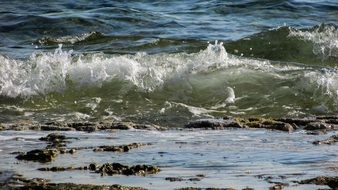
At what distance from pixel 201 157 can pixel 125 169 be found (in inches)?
31.2

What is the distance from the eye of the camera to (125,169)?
Result: 186 inches

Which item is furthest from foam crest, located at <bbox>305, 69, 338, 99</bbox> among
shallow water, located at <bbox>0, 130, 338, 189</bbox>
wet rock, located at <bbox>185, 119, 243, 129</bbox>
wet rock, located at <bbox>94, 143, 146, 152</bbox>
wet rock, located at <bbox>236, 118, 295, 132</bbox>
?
wet rock, located at <bbox>94, 143, 146, 152</bbox>

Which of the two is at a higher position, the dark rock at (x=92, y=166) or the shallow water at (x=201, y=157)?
the dark rock at (x=92, y=166)

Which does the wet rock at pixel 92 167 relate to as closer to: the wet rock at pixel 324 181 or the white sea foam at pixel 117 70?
the wet rock at pixel 324 181

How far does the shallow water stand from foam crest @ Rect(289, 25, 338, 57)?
240 inches

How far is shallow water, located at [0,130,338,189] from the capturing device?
4.52 meters

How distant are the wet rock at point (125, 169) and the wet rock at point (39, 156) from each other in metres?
0.49

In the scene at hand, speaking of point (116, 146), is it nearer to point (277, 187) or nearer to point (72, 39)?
point (277, 187)

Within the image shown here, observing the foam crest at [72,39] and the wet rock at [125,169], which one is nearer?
the wet rock at [125,169]

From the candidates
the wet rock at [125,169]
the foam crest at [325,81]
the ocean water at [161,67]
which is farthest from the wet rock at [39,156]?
the foam crest at [325,81]

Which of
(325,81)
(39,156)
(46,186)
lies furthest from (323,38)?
(46,186)

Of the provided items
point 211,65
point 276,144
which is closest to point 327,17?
point 211,65

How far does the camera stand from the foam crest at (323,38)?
12.8 m

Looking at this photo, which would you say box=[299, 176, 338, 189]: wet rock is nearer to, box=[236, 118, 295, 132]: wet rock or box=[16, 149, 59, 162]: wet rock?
box=[16, 149, 59, 162]: wet rock
